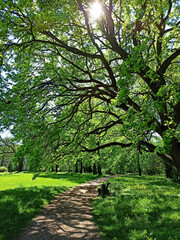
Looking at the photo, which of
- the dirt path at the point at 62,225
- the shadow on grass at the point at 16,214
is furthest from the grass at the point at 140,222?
the shadow on grass at the point at 16,214

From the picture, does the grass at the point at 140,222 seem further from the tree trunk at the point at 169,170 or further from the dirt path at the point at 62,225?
the tree trunk at the point at 169,170

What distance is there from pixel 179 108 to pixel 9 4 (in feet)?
26.8

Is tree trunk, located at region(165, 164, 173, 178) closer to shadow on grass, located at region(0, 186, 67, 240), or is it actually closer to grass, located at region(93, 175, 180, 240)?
grass, located at region(93, 175, 180, 240)

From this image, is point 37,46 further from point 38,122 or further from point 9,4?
point 38,122

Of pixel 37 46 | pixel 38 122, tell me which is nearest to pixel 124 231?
pixel 38 122

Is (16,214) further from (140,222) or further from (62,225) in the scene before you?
(140,222)

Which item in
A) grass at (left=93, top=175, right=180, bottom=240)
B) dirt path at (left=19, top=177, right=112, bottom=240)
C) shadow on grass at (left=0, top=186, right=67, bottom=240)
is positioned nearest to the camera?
grass at (left=93, top=175, right=180, bottom=240)

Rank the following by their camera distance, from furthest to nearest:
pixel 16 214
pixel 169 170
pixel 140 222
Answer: pixel 169 170 → pixel 16 214 → pixel 140 222

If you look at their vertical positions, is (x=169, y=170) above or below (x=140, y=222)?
below

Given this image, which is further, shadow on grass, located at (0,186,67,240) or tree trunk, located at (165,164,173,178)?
tree trunk, located at (165,164,173,178)

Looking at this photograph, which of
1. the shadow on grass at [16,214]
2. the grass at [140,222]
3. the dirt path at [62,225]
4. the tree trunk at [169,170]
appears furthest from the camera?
the tree trunk at [169,170]

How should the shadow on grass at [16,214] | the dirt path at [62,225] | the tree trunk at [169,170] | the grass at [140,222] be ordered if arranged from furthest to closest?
1. the tree trunk at [169,170]
2. the shadow on grass at [16,214]
3. the dirt path at [62,225]
4. the grass at [140,222]

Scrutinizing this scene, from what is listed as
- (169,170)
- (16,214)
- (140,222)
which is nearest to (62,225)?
(16,214)

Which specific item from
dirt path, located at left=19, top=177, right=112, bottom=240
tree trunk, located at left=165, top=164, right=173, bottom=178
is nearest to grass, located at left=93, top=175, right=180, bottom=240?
dirt path, located at left=19, top=177, right=112, bottom=240
